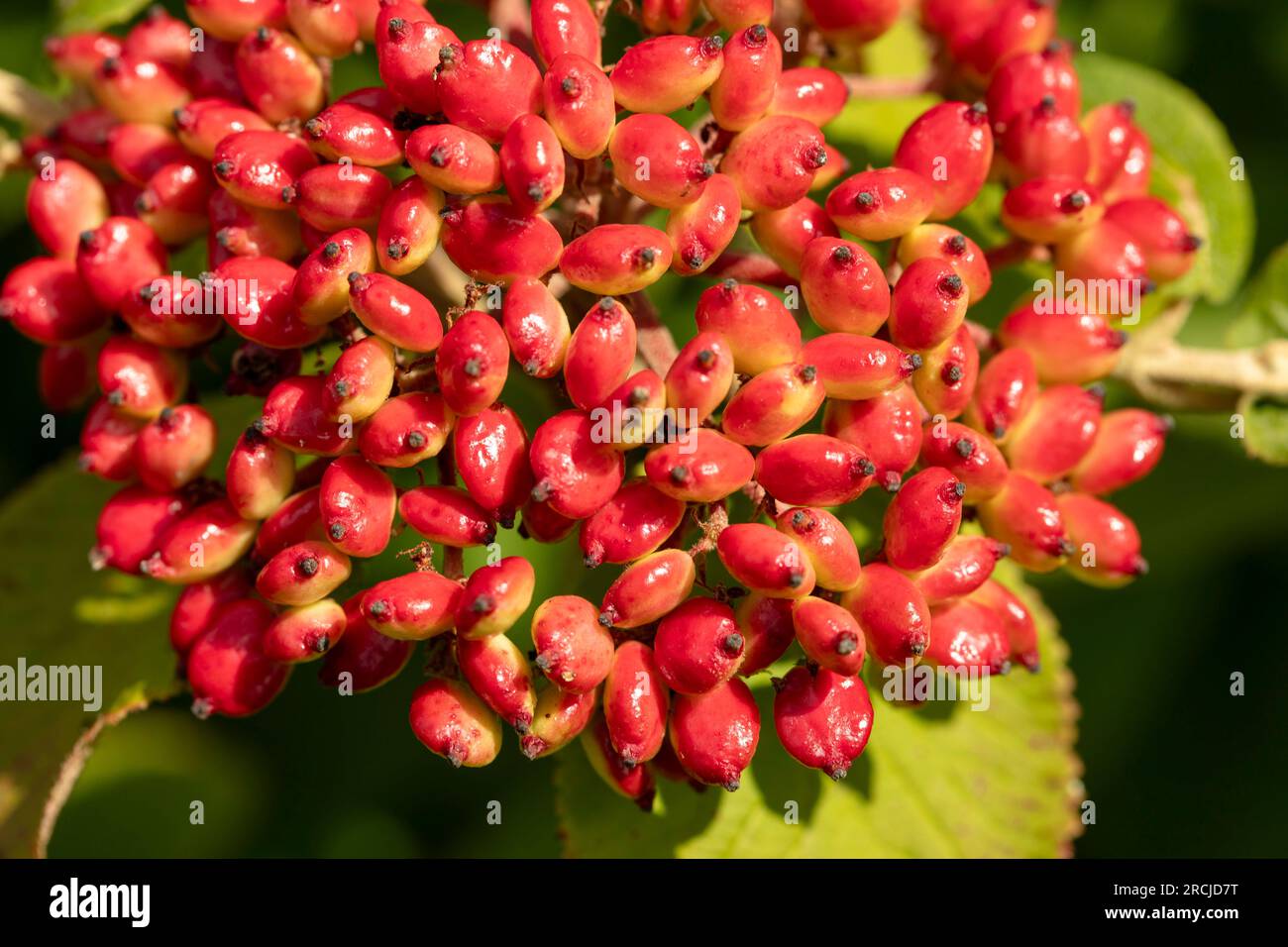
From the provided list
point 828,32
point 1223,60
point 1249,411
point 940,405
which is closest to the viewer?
point 940,405

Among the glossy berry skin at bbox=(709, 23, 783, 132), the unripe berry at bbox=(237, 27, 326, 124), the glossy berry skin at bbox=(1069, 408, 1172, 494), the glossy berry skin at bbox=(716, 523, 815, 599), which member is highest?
the unripe berry at bbox=(237, 27, 326, 124)

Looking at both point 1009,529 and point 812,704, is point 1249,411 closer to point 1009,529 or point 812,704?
point 1009,529

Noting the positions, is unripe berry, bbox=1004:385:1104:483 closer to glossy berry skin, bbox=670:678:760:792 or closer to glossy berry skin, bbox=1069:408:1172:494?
glossy berry skin, bbox=1069:408:1172:494

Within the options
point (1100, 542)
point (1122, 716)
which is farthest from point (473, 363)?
point (1122, 716)

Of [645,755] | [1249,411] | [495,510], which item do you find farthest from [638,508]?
[1249,411]

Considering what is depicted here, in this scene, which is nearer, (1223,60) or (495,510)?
(495,510)

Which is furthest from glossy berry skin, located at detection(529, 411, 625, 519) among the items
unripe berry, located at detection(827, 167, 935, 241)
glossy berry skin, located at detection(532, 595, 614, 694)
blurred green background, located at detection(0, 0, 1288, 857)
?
blurred green background, located at detection(0, 0, 1288, 857)

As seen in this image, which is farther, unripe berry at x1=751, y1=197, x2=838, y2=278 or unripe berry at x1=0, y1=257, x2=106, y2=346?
unripe berry at x1=0, y1=257, x2=106, y2=346
